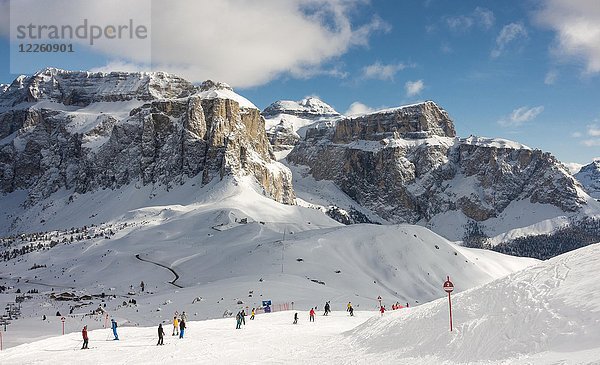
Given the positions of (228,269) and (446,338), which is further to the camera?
(228,269)

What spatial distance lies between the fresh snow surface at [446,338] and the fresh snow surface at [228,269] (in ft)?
57.4

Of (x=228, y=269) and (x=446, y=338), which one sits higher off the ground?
(x=228, y=269)

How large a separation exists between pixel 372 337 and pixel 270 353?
5374mm

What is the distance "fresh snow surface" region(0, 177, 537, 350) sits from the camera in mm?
56656

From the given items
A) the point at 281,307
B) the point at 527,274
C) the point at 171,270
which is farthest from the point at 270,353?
the point at 171,270

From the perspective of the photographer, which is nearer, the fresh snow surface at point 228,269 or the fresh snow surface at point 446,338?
the fresh snow surface at point 446,338

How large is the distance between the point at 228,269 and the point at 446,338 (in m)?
73.3

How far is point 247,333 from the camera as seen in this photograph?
33.1m

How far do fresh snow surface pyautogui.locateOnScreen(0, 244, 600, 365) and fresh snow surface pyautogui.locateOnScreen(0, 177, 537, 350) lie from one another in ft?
57.4

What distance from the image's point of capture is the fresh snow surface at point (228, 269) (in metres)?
56.7

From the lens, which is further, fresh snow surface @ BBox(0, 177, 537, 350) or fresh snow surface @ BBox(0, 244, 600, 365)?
fresh snow surface @ BBox(0, 177, 537, 350)

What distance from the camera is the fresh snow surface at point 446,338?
50.1 ft

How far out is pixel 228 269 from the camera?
89.2 m

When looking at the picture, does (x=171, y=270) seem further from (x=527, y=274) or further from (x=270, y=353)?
(x=527, y=274)
